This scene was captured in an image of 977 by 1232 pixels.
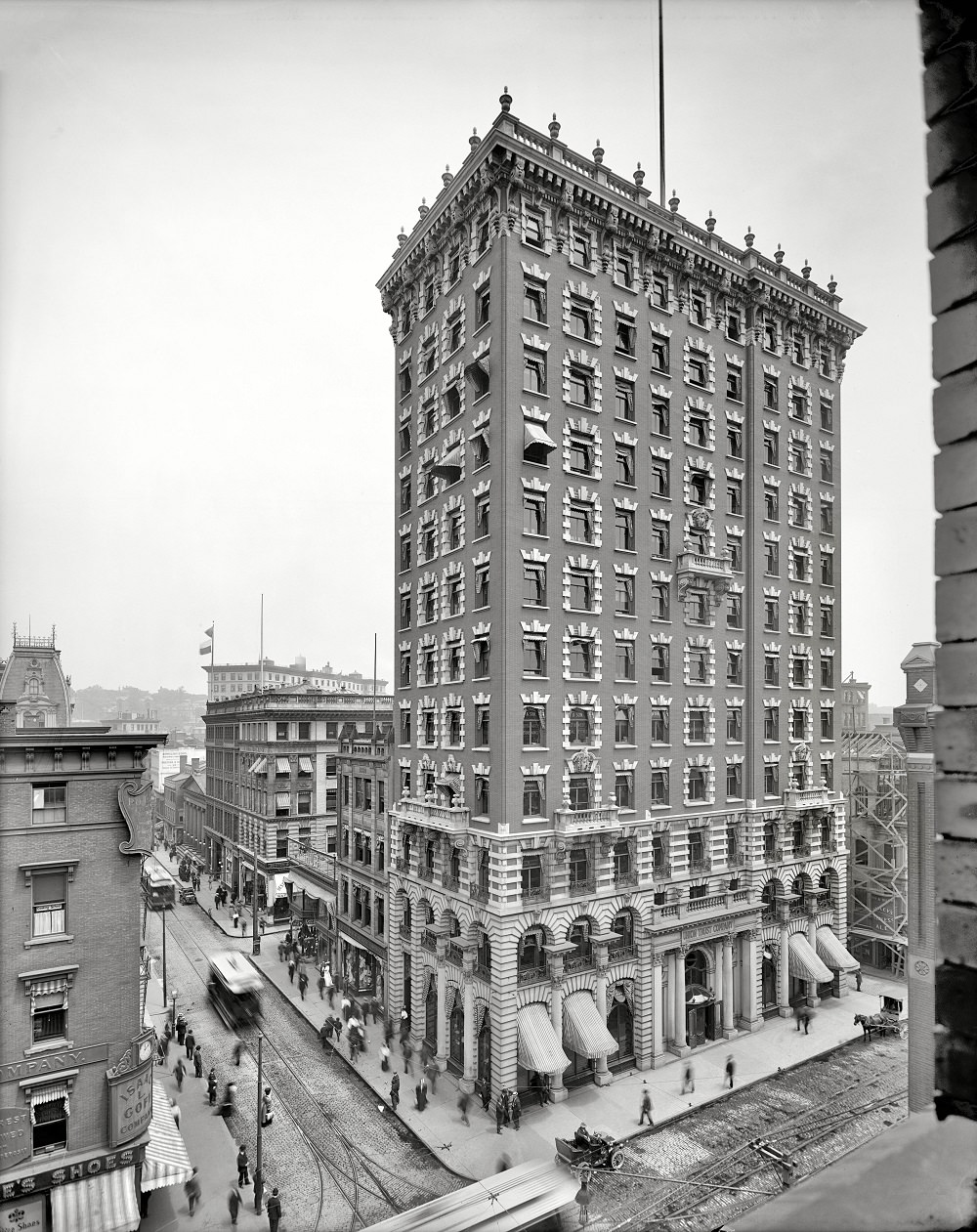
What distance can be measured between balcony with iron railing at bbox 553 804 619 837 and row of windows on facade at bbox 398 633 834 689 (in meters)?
5.05

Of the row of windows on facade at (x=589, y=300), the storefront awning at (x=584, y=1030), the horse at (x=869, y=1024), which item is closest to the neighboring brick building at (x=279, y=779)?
the storefront awning at (x=584, y=1030)

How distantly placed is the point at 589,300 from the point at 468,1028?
28502mm

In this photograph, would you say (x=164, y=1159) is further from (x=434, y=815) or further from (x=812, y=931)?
(x=812, y=931)

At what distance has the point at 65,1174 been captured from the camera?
1712cm

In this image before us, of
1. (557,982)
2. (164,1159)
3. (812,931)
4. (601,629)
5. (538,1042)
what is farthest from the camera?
(812,931)

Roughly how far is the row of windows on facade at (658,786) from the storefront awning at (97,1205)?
571 inches

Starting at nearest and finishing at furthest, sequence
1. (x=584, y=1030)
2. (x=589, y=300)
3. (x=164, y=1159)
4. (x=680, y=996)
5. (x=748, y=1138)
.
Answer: (x=164, y=1159) → (x=748, y=1138) → (x=584, y=1030) → (x=680, y=996) → (x=589, y=300)

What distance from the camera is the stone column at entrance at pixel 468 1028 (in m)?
26.0

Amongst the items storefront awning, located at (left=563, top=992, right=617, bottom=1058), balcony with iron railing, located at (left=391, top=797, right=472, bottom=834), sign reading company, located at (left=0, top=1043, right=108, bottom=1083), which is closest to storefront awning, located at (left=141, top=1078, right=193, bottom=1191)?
sign reading company, located at (left=0, top=1043, right=108, bottom=1083)

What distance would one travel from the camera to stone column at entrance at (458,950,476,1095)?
1024 inches

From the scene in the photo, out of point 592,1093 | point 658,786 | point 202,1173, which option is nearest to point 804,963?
point 658,786

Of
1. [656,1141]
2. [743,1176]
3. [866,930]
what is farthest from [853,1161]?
[866,930]

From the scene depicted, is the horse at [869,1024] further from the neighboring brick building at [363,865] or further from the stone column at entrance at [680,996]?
the neighboring brick building at [363,865]

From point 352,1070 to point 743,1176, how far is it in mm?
14210
